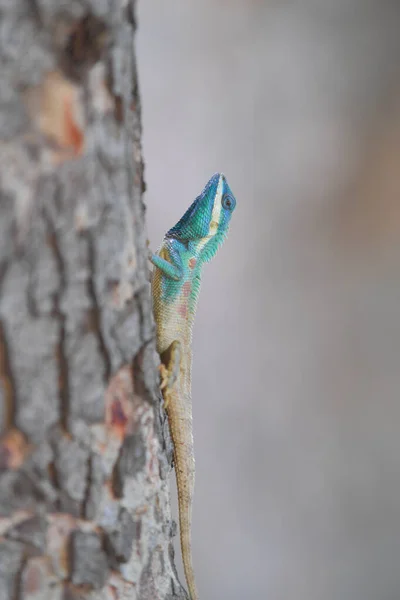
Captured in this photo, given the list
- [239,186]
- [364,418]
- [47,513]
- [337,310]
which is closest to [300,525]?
[364,418]

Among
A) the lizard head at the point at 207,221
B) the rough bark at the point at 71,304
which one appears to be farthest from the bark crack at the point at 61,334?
the lizard head at the point at 207,221

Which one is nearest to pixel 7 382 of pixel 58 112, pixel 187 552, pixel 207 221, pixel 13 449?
pixel 13 449

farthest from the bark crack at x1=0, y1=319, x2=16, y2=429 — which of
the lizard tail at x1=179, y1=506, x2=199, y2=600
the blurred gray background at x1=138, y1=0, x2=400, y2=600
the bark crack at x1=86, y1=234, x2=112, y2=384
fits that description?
the blurred gray background at x1=138, y1=0, x2=400, y2=600

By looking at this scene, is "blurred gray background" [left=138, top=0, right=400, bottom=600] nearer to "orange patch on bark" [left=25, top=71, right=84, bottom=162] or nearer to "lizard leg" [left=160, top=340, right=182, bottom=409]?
"lizard leg" [left=160, top=340, right=182, bottom=409]

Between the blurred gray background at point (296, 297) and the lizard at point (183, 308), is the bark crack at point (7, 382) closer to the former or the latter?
the lizard at point (183, 308)

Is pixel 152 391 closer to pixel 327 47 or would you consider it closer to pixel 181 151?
pixel 181 151

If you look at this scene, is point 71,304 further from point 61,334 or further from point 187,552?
point 187,552
